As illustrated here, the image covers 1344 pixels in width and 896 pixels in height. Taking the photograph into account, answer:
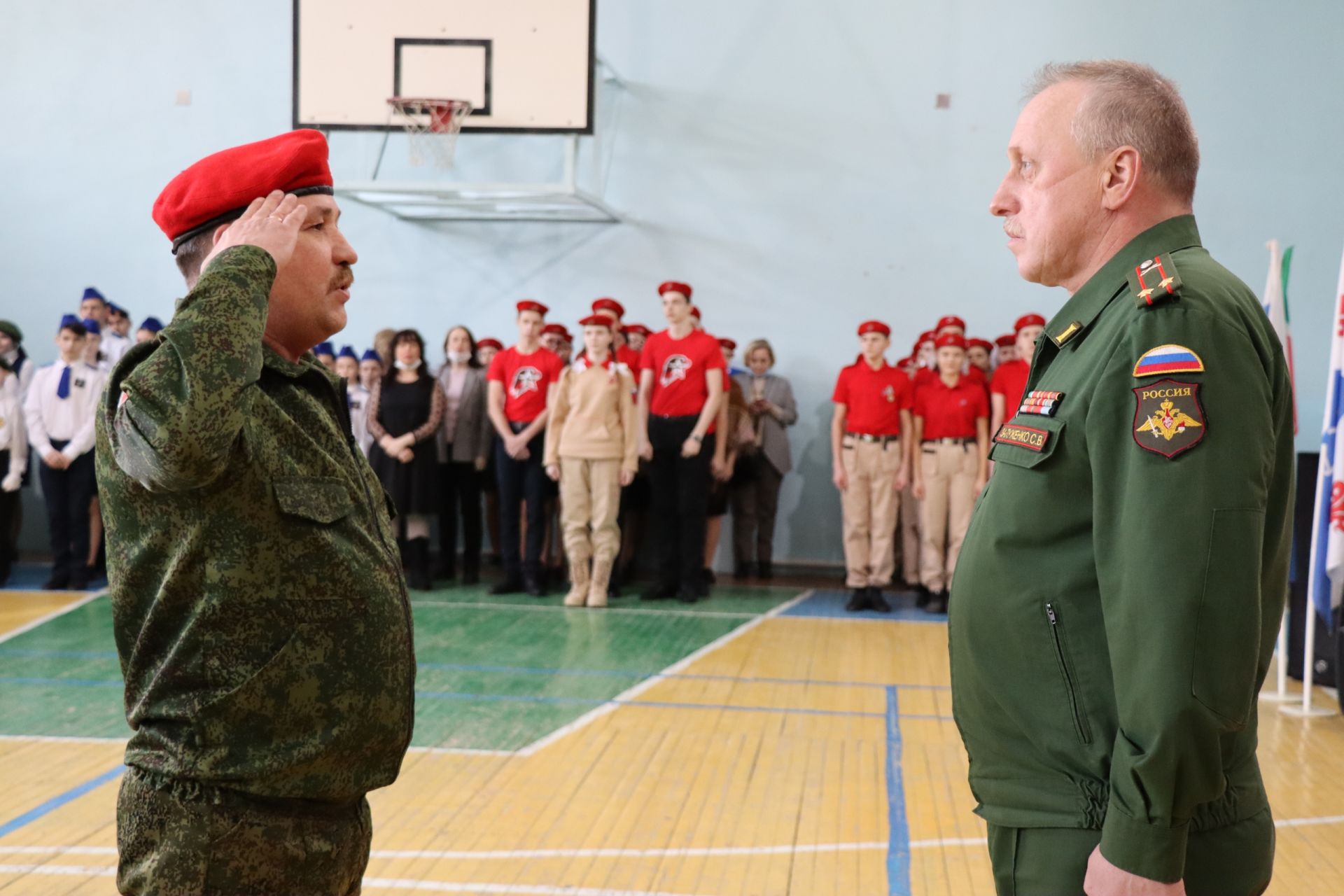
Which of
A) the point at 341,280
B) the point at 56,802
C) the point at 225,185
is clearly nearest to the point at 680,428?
the point at 56,802

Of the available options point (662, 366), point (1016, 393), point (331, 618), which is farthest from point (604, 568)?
point (331, 618)

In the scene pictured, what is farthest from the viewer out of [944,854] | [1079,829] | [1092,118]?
[944,854]

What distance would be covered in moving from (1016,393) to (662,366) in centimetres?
232

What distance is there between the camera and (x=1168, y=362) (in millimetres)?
1242

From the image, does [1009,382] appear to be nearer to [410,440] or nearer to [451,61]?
[410,440]

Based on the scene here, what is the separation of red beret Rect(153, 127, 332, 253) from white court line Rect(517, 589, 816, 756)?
295cm

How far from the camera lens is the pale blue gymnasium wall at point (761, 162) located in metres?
8.71

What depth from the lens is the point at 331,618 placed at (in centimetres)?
144

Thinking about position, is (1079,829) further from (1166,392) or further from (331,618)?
(331,618)

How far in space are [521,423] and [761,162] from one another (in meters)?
3.02

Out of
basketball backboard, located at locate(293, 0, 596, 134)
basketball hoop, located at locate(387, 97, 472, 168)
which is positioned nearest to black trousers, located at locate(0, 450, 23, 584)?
basketball backboard, located at locate(293, 0, 596, 134)

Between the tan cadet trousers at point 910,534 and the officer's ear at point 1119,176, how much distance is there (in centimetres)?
688

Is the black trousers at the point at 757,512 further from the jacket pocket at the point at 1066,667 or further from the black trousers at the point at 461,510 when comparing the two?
the jacket pocket at the point at 1066,667

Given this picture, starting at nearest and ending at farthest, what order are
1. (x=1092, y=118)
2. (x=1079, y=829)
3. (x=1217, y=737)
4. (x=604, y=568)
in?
(x=1217, y=737)
(x=1079, y=829)
(x=1092, y=118)
(x=604, y=568)
